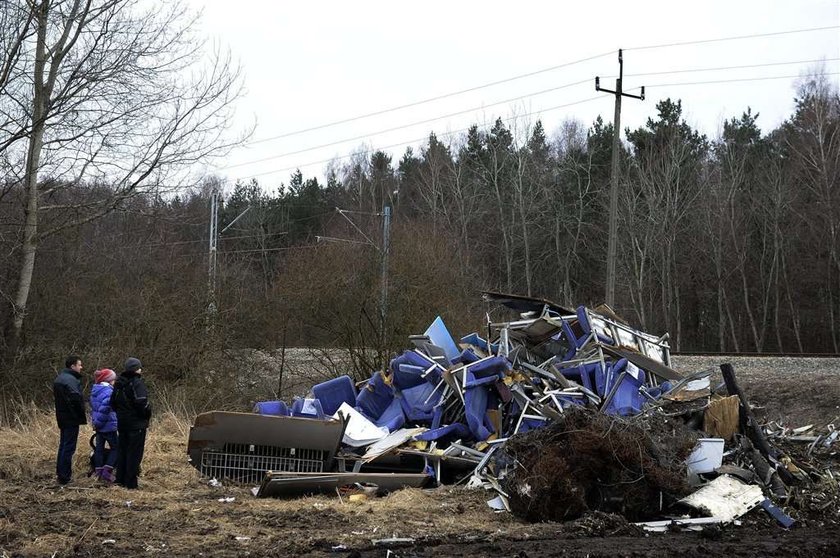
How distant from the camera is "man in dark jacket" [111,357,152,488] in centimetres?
980

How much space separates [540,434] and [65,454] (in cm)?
552

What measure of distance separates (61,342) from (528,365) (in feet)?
36.6

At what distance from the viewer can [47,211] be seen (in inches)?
740

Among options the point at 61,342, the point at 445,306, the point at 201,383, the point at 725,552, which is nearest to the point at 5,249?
the point at 61,342

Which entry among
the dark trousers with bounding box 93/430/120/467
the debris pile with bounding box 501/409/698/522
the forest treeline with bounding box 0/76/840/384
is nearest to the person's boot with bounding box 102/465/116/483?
the dark trousers with bounding box 93/430/120/467

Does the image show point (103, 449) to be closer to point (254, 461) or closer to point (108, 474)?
point (108, 474)

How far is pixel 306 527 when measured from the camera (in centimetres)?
806

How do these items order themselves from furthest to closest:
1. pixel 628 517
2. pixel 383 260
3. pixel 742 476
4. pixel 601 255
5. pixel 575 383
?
pixel 601 255
pixel 383 260
pixel 575 383
pixel 742 476
pixel 628 517

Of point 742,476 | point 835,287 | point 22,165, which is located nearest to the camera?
point 742,476

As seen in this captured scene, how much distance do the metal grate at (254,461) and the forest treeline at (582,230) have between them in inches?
395

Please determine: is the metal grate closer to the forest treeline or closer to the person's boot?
the person's boot

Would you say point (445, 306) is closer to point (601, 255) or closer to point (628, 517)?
point (628, 517)

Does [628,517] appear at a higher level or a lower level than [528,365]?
lower

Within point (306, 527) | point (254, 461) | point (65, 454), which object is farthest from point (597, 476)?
point (65, 454)
